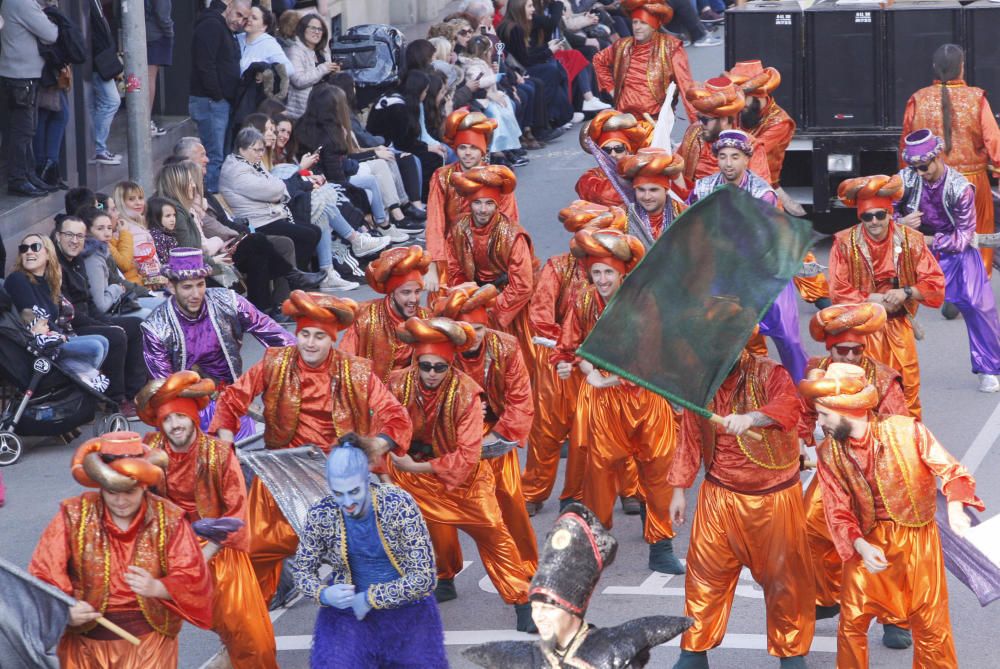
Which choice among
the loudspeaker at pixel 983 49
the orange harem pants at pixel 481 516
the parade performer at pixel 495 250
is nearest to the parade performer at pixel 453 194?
the parade performer at pixel 495 250

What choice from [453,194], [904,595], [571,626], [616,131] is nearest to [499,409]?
[904,595]

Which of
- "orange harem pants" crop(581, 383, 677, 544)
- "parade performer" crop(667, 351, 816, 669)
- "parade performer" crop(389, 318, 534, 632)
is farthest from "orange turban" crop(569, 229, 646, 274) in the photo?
"parade performer" crop(667, 351, 816, 669)

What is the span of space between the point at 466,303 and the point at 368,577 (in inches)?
Answer: 90.2

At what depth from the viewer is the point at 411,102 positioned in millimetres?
17391

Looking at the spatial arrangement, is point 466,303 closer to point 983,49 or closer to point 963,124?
point 963,124

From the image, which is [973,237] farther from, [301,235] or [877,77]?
[301,235]

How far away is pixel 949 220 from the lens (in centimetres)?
1202

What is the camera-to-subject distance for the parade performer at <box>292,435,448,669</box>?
287 inches

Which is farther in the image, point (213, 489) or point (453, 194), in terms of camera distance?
point (453, 194)

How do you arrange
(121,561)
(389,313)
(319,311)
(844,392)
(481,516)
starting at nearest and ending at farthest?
(121,561) → (844,392) → (319,311) → (481,516) → (389,313)

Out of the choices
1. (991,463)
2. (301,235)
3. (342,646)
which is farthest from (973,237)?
(342,646)

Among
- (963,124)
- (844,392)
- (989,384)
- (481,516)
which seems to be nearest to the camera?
(844,392)

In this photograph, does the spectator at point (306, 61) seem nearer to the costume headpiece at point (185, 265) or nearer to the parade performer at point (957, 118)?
the parade performer at point (957, 118)

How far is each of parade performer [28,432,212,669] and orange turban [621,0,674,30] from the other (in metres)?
8.36
